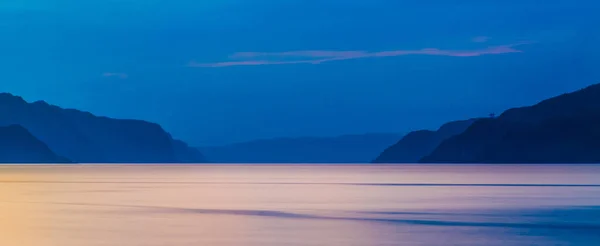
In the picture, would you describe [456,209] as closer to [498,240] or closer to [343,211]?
[343,211]

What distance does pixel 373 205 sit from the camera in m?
46.2

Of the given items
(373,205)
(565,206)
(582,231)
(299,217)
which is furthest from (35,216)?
(565,206)

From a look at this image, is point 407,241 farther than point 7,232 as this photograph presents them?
No

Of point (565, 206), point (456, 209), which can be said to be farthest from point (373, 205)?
point (565, 206)

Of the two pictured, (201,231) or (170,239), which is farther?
(201,231)

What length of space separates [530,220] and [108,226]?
1450 centimetres

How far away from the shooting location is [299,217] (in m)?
36.7

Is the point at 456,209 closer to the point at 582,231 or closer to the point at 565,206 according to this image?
the point at 565,206

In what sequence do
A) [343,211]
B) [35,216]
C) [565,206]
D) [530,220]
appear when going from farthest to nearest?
[565,206]
[343,211]
[35,216]
[530,220]

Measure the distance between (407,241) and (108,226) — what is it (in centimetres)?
1023

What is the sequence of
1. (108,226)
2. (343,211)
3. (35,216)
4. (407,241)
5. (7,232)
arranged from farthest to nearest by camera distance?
1. (343,211)
2. (35,216)
3. (108,226)
4. (7,232)
5. (407,241)

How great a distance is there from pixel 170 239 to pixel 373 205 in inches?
800

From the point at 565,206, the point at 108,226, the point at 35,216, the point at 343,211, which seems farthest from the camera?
the point at 565,206

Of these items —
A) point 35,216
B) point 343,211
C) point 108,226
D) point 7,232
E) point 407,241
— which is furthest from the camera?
point 343,211
